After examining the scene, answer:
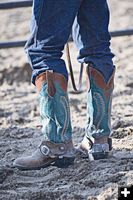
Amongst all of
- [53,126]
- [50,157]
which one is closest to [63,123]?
[53,126]

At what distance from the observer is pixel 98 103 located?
3975 millimetres

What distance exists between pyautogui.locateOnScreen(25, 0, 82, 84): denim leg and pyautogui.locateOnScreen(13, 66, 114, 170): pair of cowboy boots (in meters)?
0.08

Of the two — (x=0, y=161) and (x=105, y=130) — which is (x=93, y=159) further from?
→ (x=0, y=161)

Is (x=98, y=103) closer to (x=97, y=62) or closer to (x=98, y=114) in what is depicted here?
(x=98, y=114)

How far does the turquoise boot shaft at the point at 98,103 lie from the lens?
396 cm

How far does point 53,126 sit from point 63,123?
51 mm

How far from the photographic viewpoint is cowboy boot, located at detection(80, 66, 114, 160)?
3.96 m

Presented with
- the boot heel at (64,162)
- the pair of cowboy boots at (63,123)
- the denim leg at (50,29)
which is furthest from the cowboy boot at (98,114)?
the denim leg at (50,29)

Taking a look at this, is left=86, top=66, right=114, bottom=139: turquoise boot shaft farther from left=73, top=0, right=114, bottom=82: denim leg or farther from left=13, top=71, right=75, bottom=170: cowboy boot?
left=13, top=71, right=75, bottom=170: cowboy boot

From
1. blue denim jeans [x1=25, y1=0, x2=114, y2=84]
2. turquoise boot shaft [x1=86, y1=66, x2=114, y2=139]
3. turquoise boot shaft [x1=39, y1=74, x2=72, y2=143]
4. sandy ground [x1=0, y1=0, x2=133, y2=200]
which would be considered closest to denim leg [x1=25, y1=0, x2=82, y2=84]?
blue denim jeans [x1=25, y1=0, x2=114, y2=84]

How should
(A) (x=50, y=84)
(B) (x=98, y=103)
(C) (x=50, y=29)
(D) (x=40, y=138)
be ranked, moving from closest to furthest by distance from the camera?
(C) (x=50, y=29), (A) (x=50, y=84), (B) (x=98, y=103), (D) (x=40, y=138)

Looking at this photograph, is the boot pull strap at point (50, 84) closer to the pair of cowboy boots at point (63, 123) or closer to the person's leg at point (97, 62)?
the pair of cowboy boots at point (63, 123)

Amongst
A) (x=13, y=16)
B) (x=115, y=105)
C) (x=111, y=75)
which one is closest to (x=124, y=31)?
(x=115, y=105)

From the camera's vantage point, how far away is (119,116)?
523 centimetres
